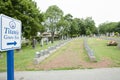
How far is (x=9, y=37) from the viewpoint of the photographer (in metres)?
3.57

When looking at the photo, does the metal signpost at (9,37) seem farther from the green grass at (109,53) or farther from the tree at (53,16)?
the tree at (53,16)

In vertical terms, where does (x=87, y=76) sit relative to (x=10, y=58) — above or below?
below

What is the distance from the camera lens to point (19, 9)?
27938 millimetres

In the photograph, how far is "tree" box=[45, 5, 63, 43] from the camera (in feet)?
208

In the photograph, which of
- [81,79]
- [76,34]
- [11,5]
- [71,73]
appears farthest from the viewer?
[76,34]

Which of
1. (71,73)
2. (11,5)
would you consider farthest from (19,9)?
(71,73)

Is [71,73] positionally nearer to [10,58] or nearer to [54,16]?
[10,58]

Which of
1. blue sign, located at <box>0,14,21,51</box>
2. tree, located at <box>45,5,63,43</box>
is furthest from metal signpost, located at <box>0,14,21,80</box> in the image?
tree, located at <box>45,5,63,43</box>

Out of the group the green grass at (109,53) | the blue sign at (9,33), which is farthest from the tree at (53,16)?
the blue sign at (9,33)

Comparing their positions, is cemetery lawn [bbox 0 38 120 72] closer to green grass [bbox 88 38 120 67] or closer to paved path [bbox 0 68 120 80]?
green grass [bbox 88 38 120 67]

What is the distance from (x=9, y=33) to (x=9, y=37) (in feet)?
0.25

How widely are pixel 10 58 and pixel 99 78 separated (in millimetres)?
4872

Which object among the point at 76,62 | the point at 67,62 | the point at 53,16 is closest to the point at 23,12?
the point at 67,62

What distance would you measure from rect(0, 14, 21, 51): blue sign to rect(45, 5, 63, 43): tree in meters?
59.5
